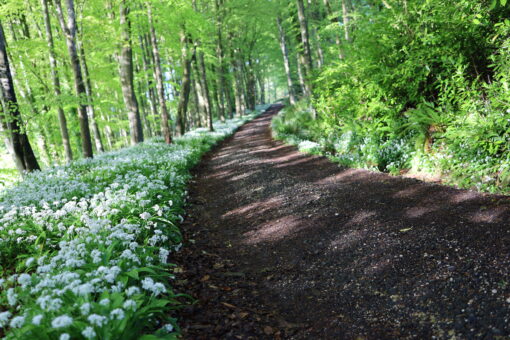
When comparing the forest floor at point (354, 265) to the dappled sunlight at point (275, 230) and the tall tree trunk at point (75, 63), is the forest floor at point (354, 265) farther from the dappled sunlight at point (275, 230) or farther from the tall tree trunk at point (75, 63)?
Answer: the tall tree trunk at point (75, 63)

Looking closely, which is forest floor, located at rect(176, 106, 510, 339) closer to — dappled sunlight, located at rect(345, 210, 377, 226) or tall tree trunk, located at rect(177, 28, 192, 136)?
dappled sunlight, located at rect(345, 210, 377, 226)

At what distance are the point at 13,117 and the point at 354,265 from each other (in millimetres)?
10498

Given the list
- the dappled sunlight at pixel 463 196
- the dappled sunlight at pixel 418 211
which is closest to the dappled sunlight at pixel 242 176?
the dappled sunlight at pixel 418 211

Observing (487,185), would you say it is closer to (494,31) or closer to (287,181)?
(494,31)

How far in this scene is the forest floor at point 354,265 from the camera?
9.86 ft

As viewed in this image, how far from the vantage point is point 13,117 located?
30.3 feet

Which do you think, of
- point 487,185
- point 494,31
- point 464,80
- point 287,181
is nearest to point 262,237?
point 287,181

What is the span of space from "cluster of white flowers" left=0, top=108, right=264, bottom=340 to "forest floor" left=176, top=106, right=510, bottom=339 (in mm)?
652

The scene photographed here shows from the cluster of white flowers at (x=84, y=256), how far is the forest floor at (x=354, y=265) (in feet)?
2.14

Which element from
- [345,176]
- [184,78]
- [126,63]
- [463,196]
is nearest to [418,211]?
[463,196]

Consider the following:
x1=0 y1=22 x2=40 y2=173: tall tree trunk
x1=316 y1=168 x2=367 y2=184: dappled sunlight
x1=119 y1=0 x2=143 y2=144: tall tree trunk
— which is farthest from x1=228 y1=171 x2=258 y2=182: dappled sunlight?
x1=119 y1=0 x2=143 y2=144: tall tree trunk

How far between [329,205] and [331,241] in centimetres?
141

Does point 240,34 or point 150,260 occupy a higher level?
point 240,34

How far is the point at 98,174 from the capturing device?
8211 millimetres
